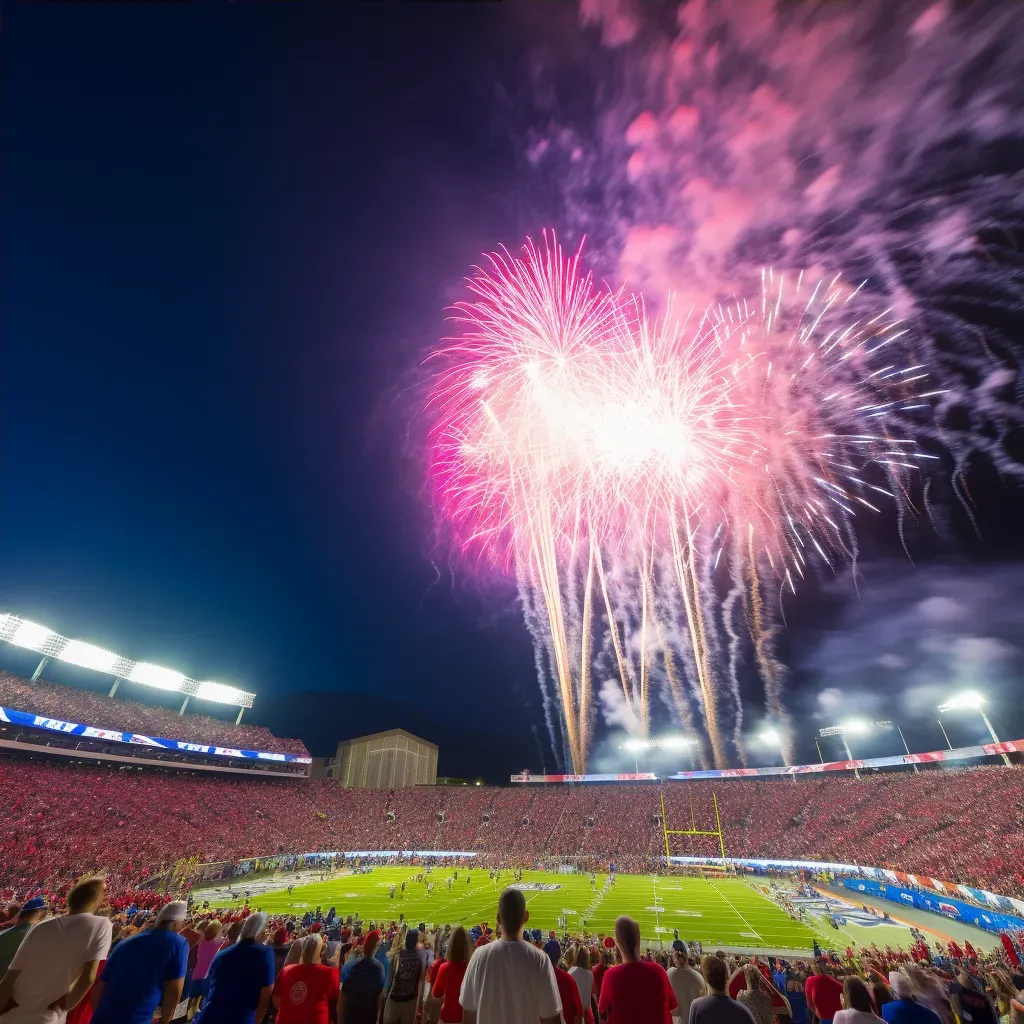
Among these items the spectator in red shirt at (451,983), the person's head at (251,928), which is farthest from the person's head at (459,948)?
the person's head at (251,928)

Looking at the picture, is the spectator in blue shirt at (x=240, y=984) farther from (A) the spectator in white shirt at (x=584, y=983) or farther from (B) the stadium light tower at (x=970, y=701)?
(B) the stadium light tower at (x=970, y=701)

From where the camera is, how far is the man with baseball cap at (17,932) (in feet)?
16.5

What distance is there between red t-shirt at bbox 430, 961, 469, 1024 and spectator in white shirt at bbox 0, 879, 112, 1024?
2878 mm

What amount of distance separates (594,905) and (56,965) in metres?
35.4

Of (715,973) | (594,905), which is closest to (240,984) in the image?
(715,973)

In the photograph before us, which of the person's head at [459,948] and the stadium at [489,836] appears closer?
the person's head at [459,948]

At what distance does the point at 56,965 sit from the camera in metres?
4.15

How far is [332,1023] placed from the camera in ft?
16.9

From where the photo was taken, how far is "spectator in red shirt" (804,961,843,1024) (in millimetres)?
6809

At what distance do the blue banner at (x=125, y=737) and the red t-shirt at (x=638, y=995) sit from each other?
53.7 meters

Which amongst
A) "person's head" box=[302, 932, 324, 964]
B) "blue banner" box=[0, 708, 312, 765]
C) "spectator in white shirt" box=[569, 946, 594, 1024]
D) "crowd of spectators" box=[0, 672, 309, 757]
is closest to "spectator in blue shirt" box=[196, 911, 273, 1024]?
"person's head" box=[302, 932, 324, 964]

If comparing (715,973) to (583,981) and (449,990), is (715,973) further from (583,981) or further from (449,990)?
(583,981)

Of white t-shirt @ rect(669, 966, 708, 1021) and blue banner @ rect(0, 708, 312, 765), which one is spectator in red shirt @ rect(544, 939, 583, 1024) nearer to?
white t-shirt @ rect(669, 966, 708, 1021)

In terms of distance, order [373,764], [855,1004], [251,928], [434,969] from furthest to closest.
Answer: [373,764]
[434,969]
[251,928]
[855,1004]
